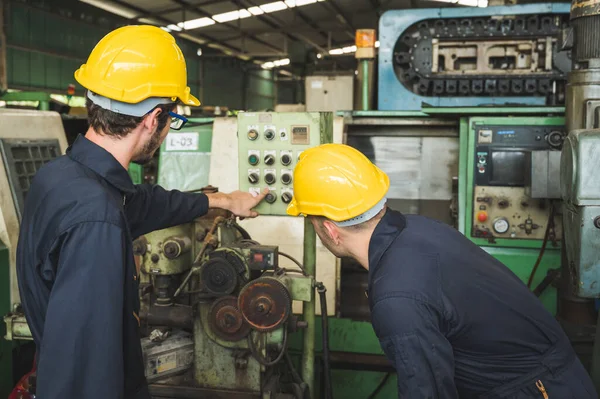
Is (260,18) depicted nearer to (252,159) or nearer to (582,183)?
(252,159)

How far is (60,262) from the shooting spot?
1.10 metres

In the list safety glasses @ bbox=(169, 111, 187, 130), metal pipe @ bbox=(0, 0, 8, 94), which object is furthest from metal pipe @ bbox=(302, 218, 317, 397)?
metal pipe @ bbox=(0, 0, 8, 94)

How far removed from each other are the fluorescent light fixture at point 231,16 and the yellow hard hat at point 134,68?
7.05 metres

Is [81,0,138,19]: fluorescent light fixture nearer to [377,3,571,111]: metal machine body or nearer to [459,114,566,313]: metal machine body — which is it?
[377,3,571,111]: metal machine body

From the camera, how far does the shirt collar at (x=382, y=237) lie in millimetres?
1271

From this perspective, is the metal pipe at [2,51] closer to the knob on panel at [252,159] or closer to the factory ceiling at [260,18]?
the factory ceiling at [260,18]

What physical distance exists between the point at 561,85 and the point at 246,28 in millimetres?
6777

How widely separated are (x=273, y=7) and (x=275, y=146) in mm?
6437

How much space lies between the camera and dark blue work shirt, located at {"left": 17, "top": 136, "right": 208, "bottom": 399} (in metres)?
1.07

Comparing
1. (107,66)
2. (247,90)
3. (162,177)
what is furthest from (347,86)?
(247,90)

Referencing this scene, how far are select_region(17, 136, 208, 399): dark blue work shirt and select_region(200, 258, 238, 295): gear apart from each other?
1.81ft

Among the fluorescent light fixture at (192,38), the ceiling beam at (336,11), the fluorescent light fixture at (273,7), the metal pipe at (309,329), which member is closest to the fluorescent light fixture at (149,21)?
the fluorescent light fixture at (192,38)

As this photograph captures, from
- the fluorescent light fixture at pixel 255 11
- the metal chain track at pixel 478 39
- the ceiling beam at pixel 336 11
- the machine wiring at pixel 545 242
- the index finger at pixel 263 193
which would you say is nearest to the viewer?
the index finger at pixel 263 193

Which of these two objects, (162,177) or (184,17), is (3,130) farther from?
(184,17)
